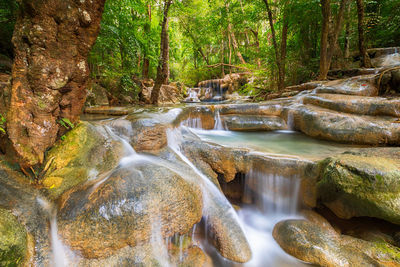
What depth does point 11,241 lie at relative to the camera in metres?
A: 1.40

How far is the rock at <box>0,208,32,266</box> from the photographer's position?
4.37ft

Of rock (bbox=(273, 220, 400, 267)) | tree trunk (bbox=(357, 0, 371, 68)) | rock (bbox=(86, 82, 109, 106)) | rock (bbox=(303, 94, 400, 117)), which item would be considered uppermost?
tree trunk (bbox=(357, 0, 371, 68))

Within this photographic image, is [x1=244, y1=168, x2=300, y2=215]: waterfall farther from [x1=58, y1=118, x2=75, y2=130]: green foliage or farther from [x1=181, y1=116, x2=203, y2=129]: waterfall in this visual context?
[x1=58, y1=118, x2=75, y2=130]: green foliage

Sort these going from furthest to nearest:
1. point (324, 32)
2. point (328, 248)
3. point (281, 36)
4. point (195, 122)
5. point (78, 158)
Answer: point (281, 36) < point (324, 32) < point (195, 122) < point (78, 158) < point (328, 248)

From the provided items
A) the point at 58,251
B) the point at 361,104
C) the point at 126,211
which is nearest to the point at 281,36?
the point at 361,104

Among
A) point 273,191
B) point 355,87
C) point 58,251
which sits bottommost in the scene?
point 273,191

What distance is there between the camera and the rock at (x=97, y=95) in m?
6.13

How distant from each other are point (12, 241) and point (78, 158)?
104cm

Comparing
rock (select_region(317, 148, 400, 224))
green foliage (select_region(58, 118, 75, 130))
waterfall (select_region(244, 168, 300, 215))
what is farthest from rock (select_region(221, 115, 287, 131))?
green foliage (select_region(58, 118, 75, 130))

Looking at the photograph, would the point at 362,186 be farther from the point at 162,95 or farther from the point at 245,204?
the point at 162,95

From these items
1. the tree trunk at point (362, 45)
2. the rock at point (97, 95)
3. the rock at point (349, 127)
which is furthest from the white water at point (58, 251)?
the tree trunk at point (362, 45)

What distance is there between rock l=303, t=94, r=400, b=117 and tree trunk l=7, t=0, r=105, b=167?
519cm

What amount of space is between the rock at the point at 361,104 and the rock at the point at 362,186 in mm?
1839

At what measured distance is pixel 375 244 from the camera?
2025 millimetres
